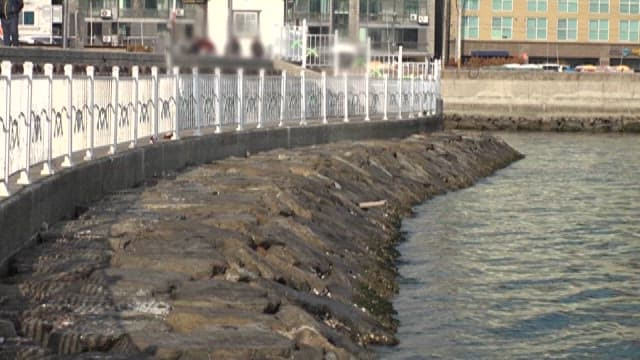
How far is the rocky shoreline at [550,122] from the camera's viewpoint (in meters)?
78.5

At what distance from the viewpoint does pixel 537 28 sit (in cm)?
11294

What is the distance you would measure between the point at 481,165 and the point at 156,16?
94.4 ft

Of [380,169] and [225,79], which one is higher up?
[225,79]

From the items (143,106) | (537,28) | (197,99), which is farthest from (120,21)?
(143,106)

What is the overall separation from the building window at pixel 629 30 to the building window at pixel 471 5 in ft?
36.8

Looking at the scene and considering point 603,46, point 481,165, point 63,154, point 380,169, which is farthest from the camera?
point 603,46

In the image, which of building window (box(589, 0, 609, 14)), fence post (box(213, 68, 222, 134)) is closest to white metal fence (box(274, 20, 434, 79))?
fence post (box(213, 68, 222, 134))

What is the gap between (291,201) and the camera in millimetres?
21359

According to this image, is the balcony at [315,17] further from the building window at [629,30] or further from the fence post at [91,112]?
the fence post at [91,112]

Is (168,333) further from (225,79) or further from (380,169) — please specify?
(380,169)

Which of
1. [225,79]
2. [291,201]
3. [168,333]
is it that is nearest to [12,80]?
[168,333]

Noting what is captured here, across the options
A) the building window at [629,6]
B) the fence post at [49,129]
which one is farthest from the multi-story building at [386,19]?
the fence post at [49,129]

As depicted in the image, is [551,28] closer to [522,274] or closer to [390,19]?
[390,19]

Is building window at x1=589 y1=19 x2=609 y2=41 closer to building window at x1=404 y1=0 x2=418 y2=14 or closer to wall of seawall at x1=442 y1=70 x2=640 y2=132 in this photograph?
building window at x1=404 y1=0 x2=418 y2=14
